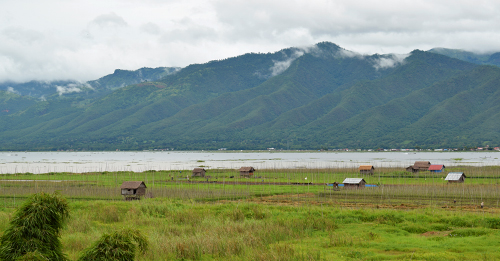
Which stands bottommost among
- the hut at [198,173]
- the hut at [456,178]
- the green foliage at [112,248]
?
the hut at [198,173]

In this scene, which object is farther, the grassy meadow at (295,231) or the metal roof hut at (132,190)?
the metal roof hut at (132,190)

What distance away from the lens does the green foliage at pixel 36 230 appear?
11594mm

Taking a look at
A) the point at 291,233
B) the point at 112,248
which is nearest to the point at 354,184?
the point at 291,233

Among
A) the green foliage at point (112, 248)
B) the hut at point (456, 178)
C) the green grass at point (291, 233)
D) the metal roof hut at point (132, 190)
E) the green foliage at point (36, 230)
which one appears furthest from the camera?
the hut at point (456, 178)

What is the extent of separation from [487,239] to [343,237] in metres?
6.73

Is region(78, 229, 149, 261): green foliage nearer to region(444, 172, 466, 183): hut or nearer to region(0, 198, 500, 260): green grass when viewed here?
region(0, 198, 500, 260): green grass

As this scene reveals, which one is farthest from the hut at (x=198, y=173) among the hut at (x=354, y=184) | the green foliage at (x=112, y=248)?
the green foliage at (x=112, y=248)

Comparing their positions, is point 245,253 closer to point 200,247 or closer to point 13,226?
point 200,247

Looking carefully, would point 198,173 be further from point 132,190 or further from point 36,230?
point 36,230

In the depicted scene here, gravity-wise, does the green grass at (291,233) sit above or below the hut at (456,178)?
below

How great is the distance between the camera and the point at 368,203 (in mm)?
39312

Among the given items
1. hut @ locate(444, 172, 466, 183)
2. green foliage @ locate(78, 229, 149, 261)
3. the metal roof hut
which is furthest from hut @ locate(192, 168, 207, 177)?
green foliage @ locate(78, 229, 149, 261)

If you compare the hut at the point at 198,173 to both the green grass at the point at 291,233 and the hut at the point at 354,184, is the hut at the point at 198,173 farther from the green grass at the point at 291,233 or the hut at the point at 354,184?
the green grass at the point at 291,233

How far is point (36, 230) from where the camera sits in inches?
464
